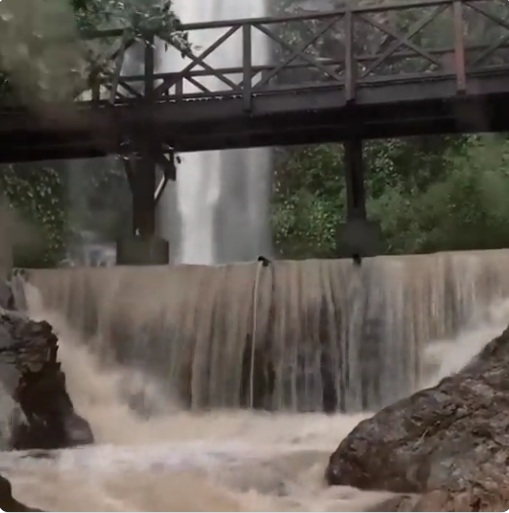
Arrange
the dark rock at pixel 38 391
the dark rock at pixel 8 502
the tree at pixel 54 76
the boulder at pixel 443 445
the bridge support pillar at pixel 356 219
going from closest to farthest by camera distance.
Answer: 1. the boulder at pixel 443 445
2. the dark rock at pixel 8 502
3. the dark rock at pixel 38 391
4. the tree at pixel 54 76
5. the bridge support pillar at pixel 356 219

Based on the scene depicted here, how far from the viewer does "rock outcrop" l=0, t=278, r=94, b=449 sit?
200cm

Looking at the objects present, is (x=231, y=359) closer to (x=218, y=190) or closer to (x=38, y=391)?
(x=38, y=391)

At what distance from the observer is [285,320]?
213 centimetres

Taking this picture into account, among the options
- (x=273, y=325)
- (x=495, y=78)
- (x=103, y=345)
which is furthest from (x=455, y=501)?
(x=495, y=78)

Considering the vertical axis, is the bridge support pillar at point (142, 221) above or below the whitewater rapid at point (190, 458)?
above

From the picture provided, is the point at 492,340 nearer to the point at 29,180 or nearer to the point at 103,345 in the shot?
the point at 103,345

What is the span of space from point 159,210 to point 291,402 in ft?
2.57

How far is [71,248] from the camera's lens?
7.47 ft

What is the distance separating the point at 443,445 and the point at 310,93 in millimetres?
1019

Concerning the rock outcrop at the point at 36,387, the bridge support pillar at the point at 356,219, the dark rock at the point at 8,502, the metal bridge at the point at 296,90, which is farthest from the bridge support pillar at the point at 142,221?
the dark rock at the point at 8,502

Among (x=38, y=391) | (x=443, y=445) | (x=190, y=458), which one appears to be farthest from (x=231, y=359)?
(x=443, y=445)

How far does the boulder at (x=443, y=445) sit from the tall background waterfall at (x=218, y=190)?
786mm

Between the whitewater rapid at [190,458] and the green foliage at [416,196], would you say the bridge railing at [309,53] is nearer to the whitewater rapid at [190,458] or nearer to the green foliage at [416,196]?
the green foliage at [416,196]

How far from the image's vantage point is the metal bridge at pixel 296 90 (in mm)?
2217
